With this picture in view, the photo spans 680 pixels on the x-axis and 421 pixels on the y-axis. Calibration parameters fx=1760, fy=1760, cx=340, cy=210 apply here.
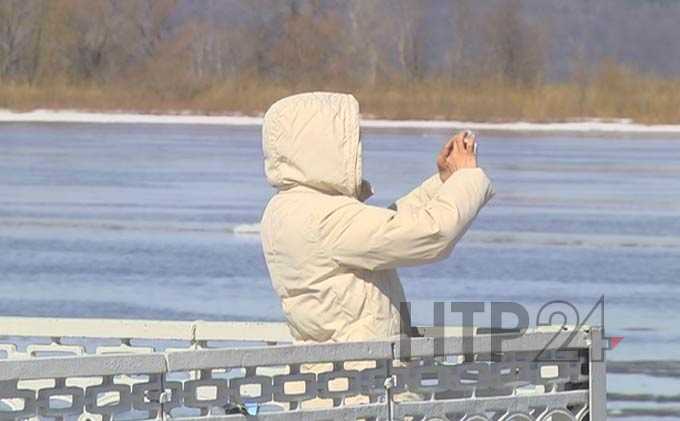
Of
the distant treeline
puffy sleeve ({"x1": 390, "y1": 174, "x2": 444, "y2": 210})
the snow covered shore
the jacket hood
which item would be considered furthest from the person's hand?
the distant treeline

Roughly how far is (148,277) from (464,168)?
28.4 feet

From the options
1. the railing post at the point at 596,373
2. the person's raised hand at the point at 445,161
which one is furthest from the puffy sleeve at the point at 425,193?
the railing post at the point at 596,373

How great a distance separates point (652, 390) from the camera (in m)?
7.96

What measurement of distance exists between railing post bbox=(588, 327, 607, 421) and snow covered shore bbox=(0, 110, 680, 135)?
2845 centimetres

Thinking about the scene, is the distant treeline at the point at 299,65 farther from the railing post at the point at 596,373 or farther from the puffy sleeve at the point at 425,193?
the railing post at the point at 596,373

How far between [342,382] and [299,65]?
42816 mm

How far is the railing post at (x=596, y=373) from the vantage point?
3.77 meters

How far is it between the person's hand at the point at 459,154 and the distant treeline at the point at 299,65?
1185 inches

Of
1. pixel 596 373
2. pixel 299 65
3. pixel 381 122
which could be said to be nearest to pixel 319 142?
pixel 596 373

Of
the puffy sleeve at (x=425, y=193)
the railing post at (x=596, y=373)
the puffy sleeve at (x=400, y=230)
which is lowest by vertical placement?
the railing post at (x=596, y=373)

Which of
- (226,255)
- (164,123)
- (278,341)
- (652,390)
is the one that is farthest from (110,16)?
(278,341)

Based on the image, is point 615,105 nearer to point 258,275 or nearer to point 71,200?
point 71,200

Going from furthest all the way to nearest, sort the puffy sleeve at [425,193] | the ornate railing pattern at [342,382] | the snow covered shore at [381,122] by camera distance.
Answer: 1. the snow covered shore at [381,122]
2. the puffy sleeve at [425,193]
3. the ornate railing pattern at [342,382]

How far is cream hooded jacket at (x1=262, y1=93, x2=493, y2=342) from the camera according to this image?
3594 mm
